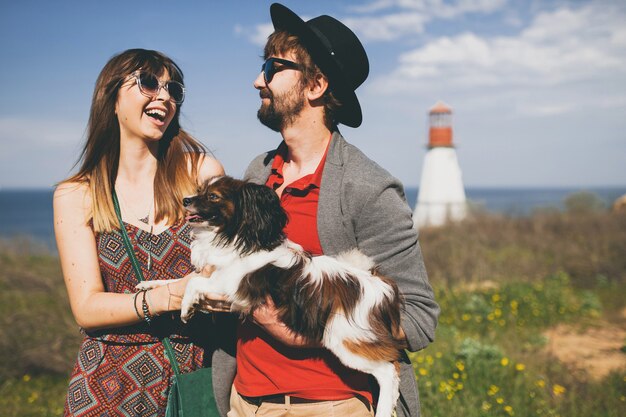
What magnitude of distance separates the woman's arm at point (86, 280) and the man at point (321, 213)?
49 centimetres

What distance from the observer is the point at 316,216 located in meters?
2.62

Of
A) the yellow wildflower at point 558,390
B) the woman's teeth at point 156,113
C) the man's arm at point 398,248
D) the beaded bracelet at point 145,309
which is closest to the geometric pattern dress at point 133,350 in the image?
the beaded bracelet at point 145,309

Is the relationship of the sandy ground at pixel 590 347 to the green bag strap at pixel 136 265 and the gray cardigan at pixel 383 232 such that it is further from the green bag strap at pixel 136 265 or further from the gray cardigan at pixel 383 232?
the green bag strap at pixel 136 265

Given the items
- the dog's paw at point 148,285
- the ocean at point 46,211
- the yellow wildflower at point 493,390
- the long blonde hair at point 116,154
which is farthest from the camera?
the ocean at point 46,211

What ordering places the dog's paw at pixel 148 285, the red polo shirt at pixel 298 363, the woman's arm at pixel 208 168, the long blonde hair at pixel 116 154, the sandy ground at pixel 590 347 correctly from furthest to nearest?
the sandy ground at pixel 590 347
the woman's arm at pixel 208 168
the long blonde hair at pixel 116 154
the dog's paw at pixel 148 285
the red polo shirt at pixel 298 363

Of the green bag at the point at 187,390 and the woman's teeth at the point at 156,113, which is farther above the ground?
the woman's teeth at the point at 156,113

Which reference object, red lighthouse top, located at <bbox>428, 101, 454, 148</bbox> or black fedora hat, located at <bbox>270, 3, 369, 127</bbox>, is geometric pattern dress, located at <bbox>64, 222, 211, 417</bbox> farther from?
red lighthouse top, located at <bbox>428, 101, 454, 148</bbox>

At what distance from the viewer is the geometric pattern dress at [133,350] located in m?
2.64

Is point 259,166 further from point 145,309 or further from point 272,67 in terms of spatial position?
point 145,309

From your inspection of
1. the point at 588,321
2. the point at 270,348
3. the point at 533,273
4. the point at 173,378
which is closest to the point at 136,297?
the point at 173,378

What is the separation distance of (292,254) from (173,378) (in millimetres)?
928

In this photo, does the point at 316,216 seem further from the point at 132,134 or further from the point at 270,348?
the point at 132,134

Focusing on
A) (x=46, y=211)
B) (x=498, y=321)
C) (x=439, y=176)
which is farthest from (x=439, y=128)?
(x=46, y=211)

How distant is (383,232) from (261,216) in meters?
0.67
